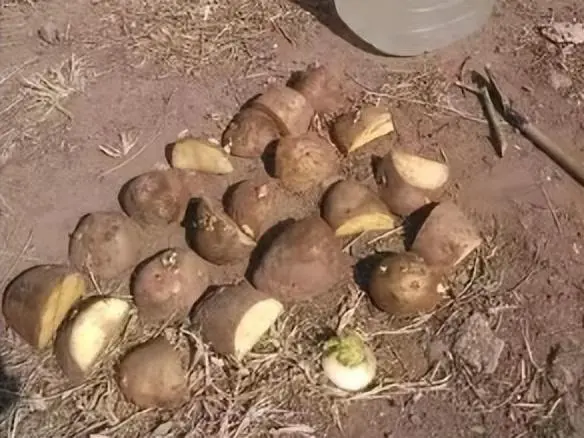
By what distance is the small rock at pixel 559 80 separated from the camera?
2.72 metres

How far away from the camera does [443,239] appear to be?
7.50 feet

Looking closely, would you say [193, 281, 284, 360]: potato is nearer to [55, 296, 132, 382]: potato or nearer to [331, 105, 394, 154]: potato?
[55, 296, 132, 382]: potato

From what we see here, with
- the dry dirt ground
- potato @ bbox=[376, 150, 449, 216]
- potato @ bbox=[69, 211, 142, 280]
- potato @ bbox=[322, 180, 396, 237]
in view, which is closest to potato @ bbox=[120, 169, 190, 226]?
potato @ bbox=[69, 211, 142, 280]

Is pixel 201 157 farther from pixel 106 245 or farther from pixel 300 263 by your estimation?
pixel 300 263

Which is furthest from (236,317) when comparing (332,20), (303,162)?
(332,20)

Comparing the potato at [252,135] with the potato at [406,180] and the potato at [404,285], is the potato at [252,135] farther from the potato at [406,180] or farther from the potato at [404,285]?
the potato at [404,285]

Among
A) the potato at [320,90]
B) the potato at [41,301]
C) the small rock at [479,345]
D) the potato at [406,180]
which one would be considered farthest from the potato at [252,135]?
the small rock at [479,345]

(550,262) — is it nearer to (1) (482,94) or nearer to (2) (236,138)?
(1) (482,94)

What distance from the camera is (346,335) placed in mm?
2217

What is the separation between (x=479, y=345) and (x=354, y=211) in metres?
0.43

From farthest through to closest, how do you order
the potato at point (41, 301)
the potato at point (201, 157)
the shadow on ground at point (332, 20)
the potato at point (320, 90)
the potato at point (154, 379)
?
the shadow on ground at point (332, 20) → the potato at point (320, 90) → the potato at point (201, 157) → the potato at point (41, 301) → the potato at point (154, 379)

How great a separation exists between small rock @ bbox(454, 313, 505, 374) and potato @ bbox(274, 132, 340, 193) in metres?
0.52

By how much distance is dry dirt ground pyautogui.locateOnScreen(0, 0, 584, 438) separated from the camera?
215 centimetres

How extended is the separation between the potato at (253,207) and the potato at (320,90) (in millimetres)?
308
